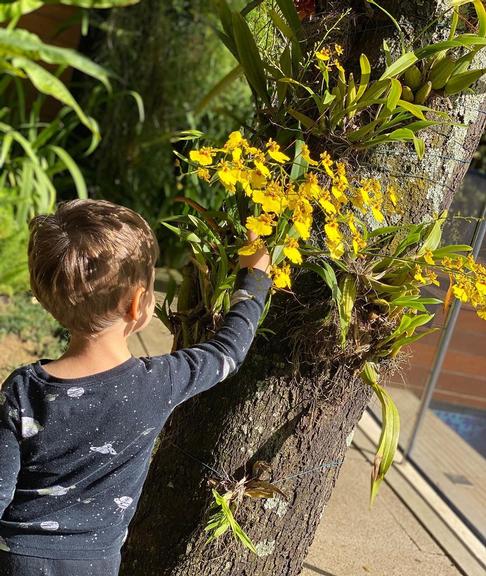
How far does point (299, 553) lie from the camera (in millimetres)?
2277

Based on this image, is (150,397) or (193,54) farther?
(193,54)

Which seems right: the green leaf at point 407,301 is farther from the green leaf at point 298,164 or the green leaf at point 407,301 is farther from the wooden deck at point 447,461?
the wooden deck at point 447,461

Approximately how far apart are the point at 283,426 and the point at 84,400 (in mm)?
656

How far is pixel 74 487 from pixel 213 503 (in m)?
0.52

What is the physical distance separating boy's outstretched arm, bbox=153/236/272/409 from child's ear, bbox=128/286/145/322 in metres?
0.13

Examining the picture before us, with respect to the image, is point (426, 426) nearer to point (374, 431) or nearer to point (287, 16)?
point (374, 431)

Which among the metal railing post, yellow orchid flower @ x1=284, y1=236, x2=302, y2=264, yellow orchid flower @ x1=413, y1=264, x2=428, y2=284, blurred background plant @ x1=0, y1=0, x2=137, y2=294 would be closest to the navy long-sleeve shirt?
yellow orchid flower @ x1=284, y1=236, x2=302, y2=264

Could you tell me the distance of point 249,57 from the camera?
6.53 ft

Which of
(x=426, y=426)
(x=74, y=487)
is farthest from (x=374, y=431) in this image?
(x=74, y=487)

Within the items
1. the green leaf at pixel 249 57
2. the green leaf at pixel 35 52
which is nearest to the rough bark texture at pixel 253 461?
the green leaf at pixel 249 57

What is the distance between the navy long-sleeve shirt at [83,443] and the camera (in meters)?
1.64

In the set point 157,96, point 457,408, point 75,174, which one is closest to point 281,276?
point 457,408

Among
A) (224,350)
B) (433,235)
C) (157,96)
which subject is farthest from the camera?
(157,96)

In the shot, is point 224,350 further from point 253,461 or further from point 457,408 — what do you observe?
point 457,408
